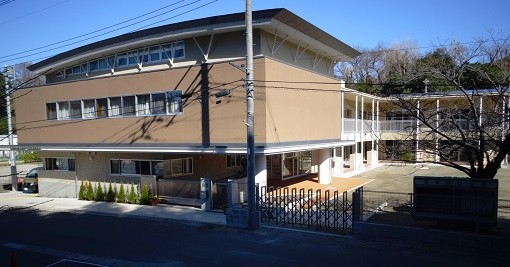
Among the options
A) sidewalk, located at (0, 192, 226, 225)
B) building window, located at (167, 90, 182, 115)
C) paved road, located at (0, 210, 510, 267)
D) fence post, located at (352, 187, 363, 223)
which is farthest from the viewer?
building window, located at (167, 90, 182, 115)

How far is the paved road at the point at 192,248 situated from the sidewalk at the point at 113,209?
77 cm

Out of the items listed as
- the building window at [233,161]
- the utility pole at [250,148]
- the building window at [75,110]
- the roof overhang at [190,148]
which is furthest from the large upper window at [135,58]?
the utility pole at [250,148]

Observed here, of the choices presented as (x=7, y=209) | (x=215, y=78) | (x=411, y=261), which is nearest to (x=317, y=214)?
(x=411, y=261)

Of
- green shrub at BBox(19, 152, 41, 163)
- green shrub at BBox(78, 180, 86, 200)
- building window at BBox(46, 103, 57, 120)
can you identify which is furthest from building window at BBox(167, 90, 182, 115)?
green shrub at BBox(19, 152, 41, 163)

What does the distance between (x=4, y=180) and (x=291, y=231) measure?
3054 cm

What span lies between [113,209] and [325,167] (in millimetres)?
11694

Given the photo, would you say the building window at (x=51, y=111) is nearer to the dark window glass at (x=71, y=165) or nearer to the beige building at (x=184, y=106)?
the beige building at (x=184, y=106)

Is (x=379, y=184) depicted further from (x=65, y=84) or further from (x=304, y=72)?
(x=65, y=84)

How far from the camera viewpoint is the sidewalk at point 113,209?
15748 millimetres

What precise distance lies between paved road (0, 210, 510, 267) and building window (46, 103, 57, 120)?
8958mm

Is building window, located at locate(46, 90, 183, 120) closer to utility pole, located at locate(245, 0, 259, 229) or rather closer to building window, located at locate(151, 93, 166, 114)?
building window, located at locate(151, 93, 166, 114)

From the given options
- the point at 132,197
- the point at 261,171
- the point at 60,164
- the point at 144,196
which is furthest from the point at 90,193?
the point at 261,171

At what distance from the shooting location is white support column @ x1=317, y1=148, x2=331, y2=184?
23016 millimetres

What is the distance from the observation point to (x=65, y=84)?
22.2 meters
